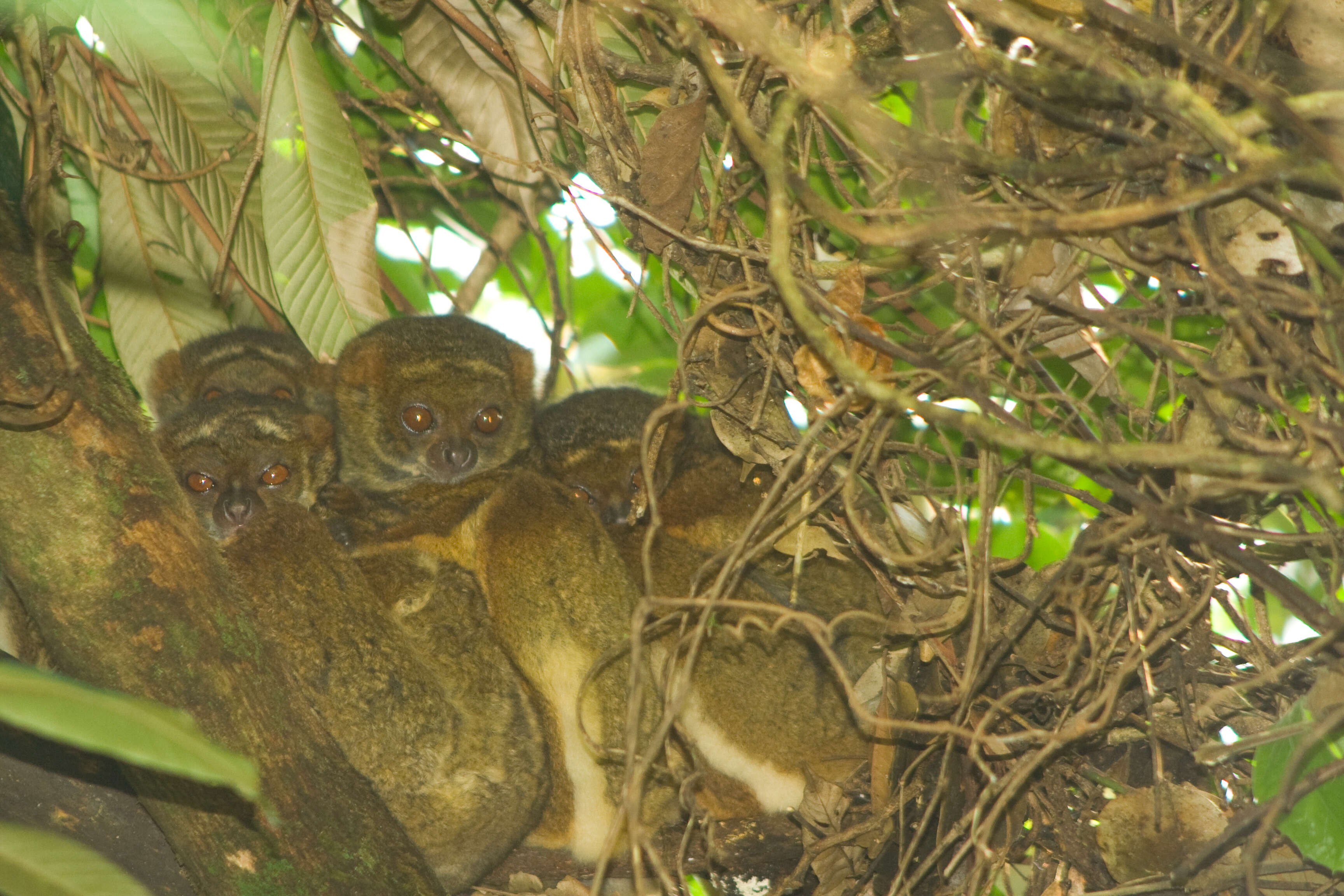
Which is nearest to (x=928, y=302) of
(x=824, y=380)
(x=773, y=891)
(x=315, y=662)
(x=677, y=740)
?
(x=824, y=380)

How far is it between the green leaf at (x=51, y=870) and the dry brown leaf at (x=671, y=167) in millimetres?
1977

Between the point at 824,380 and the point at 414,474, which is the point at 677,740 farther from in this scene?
the point at 414,474

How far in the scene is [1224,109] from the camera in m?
2.52

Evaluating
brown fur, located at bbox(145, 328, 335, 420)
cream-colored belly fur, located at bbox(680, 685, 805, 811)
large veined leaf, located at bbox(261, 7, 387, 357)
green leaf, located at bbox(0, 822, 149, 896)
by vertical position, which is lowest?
green leaf, located at bbox(0, 822, 149, 896)

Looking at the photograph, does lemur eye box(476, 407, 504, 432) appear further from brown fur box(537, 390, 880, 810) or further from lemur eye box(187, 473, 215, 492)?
lemur eye box(187, 473, 215, 492)

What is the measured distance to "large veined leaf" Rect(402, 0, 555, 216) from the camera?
3.72 metres

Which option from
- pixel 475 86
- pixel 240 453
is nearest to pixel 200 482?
pixel 240 453

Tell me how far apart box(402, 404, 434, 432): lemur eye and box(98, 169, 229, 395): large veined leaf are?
93 centimetres

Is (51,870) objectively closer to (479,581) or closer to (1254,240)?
(479,581)

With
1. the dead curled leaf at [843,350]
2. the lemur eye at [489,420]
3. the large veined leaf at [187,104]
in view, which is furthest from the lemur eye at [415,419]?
the dead curled leaf at [843,350]

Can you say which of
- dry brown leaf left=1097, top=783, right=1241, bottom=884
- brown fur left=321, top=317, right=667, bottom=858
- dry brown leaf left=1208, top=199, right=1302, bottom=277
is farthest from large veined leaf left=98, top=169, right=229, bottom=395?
dry brown leaf left=1097, top=783, right=1241, bottom=884

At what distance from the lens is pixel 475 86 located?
3820 millimetres

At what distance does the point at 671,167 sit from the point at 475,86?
1199 mm

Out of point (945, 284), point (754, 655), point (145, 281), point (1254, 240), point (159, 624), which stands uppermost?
point (1254, 240)
